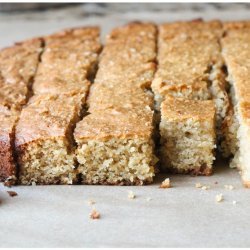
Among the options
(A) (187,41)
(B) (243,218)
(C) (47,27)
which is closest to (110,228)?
(B) (243,218)

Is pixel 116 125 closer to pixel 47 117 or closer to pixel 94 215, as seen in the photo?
pixel 47 117

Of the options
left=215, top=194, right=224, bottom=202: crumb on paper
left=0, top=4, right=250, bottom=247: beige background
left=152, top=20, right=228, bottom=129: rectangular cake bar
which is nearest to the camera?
left=0, top=4, right=250, bottom=247: beige background

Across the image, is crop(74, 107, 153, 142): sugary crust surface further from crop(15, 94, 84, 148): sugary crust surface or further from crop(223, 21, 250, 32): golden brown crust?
crop(223, 21, 250, 32): golden brown crust

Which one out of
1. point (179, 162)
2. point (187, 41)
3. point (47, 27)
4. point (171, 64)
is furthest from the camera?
point (47, 27)

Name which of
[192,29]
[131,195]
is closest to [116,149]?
[131,195]

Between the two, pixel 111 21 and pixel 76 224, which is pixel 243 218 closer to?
pixel 76 224

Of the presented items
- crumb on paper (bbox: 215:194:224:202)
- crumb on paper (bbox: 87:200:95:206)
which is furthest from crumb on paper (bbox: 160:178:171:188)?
crumb on paper (bbox: 87:200:95:206)

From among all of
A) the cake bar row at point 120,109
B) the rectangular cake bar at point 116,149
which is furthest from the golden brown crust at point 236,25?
the rectangular cake bar at point 116,149

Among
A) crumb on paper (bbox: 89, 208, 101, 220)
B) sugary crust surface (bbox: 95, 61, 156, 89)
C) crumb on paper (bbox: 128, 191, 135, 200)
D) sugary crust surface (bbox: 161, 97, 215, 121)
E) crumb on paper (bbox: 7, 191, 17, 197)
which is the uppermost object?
sugary crust surface (bbox: 95, 61, 156, 89)
